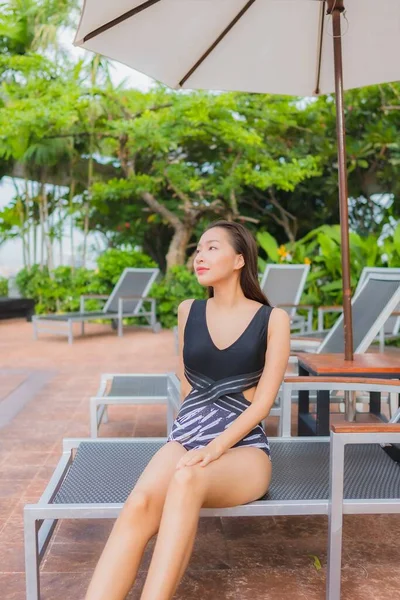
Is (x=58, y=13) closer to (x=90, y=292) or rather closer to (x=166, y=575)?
(x=90, y=292)

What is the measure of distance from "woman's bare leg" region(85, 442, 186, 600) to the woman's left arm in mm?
135

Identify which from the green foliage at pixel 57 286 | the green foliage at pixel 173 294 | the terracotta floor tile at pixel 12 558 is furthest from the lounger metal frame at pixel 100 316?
the terracotta floor tile at pixel 12 558

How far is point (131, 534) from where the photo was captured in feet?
5.68

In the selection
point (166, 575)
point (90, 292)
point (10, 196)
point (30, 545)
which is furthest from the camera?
point (10, 196)

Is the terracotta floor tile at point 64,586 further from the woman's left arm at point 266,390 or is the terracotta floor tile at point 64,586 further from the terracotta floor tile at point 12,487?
the terracotta floor tile at point 12,487

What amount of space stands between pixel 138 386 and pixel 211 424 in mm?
1967

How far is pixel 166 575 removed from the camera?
1625 mm

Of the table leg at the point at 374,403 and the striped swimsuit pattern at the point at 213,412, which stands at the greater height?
the striped swimsuit pattern at the point at 213,412

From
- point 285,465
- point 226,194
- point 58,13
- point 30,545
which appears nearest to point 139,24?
point 285,465

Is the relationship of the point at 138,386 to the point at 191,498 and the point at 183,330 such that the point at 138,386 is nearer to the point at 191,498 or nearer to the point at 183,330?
the point at 183,330

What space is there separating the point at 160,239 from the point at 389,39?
1032 centimetres

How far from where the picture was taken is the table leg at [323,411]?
314cm

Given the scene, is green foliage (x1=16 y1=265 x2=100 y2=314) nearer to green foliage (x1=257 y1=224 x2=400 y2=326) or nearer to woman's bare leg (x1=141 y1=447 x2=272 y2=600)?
green foliage (x1=257 y1=224 x2=400 y2=326)

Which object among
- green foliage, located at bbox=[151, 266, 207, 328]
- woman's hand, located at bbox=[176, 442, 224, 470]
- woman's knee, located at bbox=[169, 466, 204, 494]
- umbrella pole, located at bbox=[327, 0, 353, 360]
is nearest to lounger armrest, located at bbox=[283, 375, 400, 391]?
umbrella pole, located at bbox=[327, 0, 353, 360]
